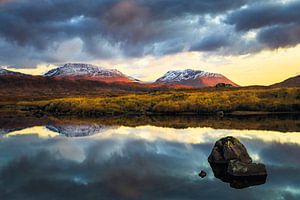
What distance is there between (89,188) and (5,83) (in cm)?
17549

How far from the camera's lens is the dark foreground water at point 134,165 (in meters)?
15.1

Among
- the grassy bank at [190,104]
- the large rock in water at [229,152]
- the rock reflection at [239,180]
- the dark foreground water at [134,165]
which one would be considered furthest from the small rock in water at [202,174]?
the grassy bank at [190,104]

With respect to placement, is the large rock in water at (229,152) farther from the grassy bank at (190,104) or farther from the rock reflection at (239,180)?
the grassy bank at (190,104)

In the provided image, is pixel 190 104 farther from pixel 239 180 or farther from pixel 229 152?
pixel 239 180

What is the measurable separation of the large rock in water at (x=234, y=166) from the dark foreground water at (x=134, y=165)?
0.46m

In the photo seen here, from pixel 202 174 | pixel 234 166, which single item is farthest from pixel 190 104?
pixel 234 166

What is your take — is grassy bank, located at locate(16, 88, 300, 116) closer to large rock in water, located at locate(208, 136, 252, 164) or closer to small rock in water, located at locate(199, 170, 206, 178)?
large rock in water, located at locate(208, 136, 252, 164)

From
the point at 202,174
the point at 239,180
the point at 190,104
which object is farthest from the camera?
the point at 190,104

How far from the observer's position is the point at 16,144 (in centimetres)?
2905

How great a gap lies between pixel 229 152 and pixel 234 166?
2.21 meters

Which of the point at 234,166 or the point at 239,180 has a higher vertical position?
the point at 234,166

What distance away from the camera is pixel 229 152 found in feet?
63.4

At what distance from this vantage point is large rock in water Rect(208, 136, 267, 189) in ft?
53.9

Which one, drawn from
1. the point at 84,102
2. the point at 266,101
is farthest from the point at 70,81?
the point at 266,101
